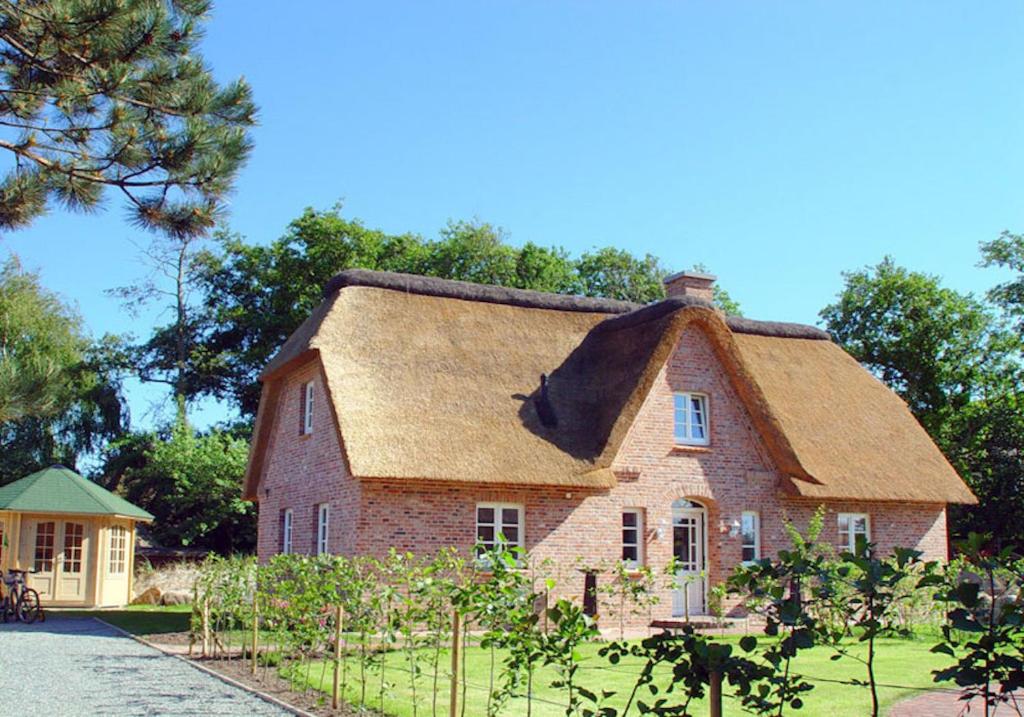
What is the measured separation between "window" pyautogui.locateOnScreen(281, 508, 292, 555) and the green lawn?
6.56 meters

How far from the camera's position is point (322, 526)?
1945 cm

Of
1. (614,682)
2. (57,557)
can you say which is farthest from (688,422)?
(57,557)

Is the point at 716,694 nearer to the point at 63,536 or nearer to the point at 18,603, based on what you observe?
the point at 18,603

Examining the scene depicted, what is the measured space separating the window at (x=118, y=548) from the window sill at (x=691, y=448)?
48.1 feet

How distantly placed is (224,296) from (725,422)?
25.1 metres

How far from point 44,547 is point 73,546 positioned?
25.7 inches

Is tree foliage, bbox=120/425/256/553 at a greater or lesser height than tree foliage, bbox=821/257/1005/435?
lesser

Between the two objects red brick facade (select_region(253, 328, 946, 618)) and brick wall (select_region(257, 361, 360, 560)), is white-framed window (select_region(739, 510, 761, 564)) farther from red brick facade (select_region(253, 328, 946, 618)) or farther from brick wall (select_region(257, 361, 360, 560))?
brick wall (select_region(257, 361, 360, 560))

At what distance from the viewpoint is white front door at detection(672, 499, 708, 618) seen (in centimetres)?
2042

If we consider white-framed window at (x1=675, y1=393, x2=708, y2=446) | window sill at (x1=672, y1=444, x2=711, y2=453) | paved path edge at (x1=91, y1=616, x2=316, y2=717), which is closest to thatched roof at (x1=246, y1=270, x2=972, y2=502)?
white-framed window at (x1=675, y1=393, x2=708, y2=446)

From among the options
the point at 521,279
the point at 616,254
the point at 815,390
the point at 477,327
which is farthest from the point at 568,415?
the point at 616,254

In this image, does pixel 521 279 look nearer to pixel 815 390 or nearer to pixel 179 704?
pixel 815 390

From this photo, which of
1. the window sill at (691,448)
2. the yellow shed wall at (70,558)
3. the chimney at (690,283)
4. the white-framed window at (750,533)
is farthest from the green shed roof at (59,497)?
the white-framed window at (750,533)

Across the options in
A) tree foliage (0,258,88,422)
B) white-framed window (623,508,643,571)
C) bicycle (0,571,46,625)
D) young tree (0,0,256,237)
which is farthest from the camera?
tree foliage (0,258,88,422)
